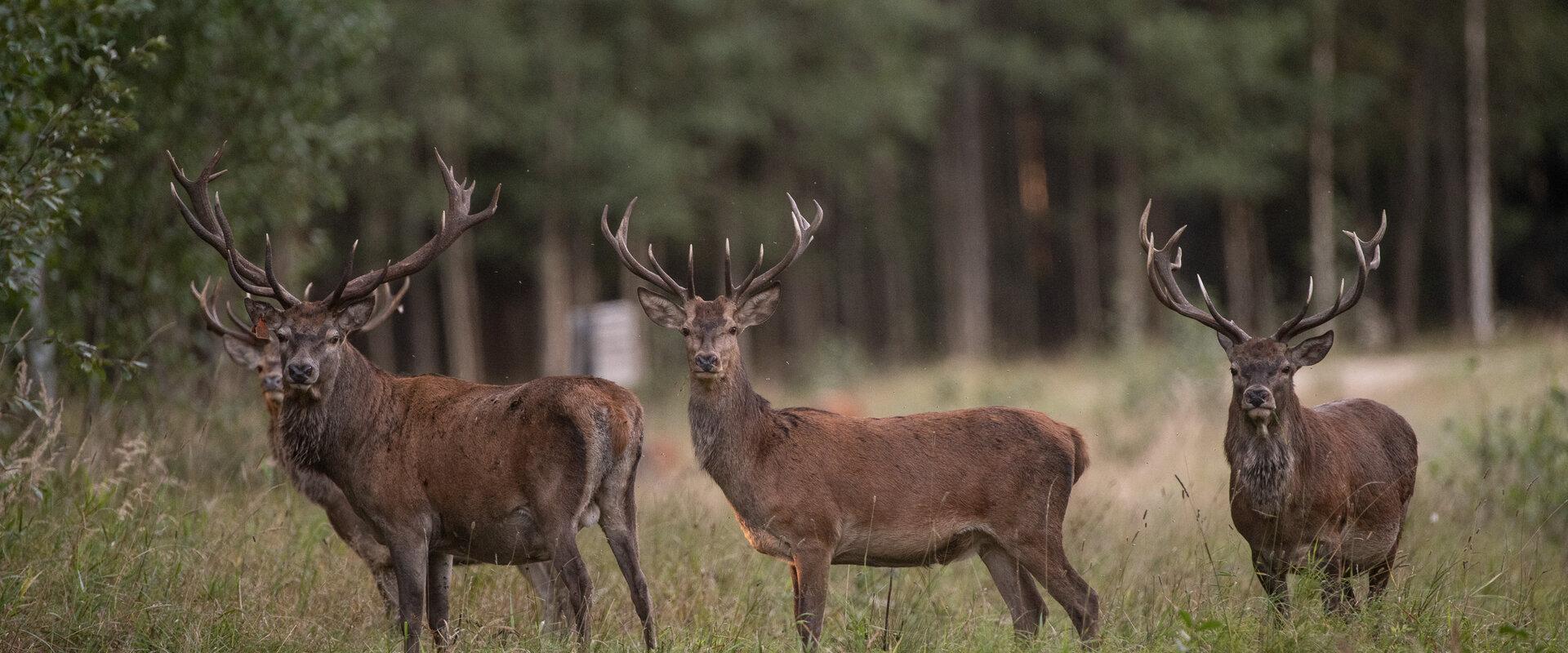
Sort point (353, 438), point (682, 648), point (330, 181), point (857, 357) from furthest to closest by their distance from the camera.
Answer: point (857, 357) < point (330, 181) < point (353, 438) < point (682, 648)

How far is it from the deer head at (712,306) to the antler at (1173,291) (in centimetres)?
155

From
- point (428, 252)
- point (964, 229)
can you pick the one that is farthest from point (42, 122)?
point (964, 229)

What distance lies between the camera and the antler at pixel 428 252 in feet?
21.2

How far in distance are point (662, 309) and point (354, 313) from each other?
1.47 metres

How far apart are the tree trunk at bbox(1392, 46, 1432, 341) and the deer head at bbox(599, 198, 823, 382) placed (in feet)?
75.5

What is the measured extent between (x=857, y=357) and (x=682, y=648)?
18652 millimetres

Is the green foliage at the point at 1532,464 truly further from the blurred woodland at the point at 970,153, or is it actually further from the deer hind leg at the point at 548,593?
the blurred woodland at the point at 970,153

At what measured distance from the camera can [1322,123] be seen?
27469mm

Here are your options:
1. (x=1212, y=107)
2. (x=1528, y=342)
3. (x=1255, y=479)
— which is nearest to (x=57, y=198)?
(x=1255, y=479)

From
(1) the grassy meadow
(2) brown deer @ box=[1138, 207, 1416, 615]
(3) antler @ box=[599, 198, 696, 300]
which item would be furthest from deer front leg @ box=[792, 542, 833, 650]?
(2) brown deer @ box=[1138, 207, 1416, 615]

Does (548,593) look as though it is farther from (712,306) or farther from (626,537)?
(712,306)

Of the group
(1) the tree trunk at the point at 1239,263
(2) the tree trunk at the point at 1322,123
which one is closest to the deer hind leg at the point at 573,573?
(2) the tree trunk at the point at 1322,123

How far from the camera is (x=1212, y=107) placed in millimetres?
27469

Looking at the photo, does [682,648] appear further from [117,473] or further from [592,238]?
[592,238]
